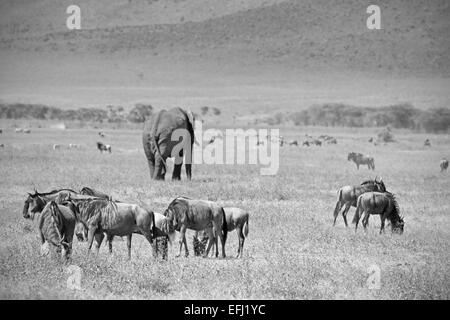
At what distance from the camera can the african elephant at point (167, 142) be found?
21375mm

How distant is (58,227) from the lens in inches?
412

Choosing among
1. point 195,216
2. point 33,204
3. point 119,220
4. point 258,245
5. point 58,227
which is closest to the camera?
point 58,227

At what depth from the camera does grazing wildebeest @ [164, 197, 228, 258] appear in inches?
459

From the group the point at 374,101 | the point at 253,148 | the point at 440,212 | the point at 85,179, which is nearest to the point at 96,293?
the point at 440,212

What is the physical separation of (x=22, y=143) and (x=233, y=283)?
27297 millimetres

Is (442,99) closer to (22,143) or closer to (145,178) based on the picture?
(22,143)

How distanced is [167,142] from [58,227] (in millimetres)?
11158

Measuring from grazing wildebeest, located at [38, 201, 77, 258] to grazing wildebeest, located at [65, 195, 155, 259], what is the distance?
1.51 ft

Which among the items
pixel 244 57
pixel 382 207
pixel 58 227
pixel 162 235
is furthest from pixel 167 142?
pixel 244 57

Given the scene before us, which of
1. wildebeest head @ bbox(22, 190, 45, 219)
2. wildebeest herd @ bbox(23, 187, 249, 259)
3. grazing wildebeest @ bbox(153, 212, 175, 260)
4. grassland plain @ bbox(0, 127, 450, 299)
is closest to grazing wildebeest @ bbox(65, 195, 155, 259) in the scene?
wildebeest herd @ bbox(23, 187, 249, 259)

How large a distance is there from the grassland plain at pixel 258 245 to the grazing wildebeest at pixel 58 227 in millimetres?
212

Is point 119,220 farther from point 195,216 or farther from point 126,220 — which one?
point 195,216

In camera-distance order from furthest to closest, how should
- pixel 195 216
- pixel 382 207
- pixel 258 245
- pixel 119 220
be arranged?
pixel 382 207 → pixel 258 245 → pixel 195 216 → pixel 119 220

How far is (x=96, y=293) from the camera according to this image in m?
9.38
